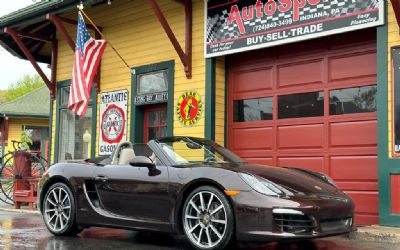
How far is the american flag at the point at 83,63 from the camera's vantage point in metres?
11.8

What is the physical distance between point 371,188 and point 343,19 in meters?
2.67

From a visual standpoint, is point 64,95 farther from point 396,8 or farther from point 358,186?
point 396,8

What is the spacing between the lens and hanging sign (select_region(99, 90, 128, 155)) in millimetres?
12773

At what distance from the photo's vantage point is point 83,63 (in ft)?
39.1

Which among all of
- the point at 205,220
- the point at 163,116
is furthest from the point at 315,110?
the point at 205,220

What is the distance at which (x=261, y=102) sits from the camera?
10.5 m

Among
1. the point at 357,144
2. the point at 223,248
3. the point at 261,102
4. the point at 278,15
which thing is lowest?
the point at 223,248

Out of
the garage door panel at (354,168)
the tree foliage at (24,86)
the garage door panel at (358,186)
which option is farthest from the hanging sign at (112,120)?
the tree foliage at (24,86)

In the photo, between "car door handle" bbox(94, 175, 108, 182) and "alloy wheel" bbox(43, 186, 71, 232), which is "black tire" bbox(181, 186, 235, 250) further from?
"alloy wheel" bbox(43, 186, 71, 232)

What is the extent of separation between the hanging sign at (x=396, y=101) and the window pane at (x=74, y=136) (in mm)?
7891

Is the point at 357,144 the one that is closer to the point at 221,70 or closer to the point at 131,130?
the point at 221,70

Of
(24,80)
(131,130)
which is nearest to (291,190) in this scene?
(131,130)

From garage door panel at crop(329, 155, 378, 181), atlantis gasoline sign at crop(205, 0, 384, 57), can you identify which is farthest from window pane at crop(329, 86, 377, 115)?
atlantis gasoline sign at crop(205, 0, 384, 57)

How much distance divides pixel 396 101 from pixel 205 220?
11.9 feet
